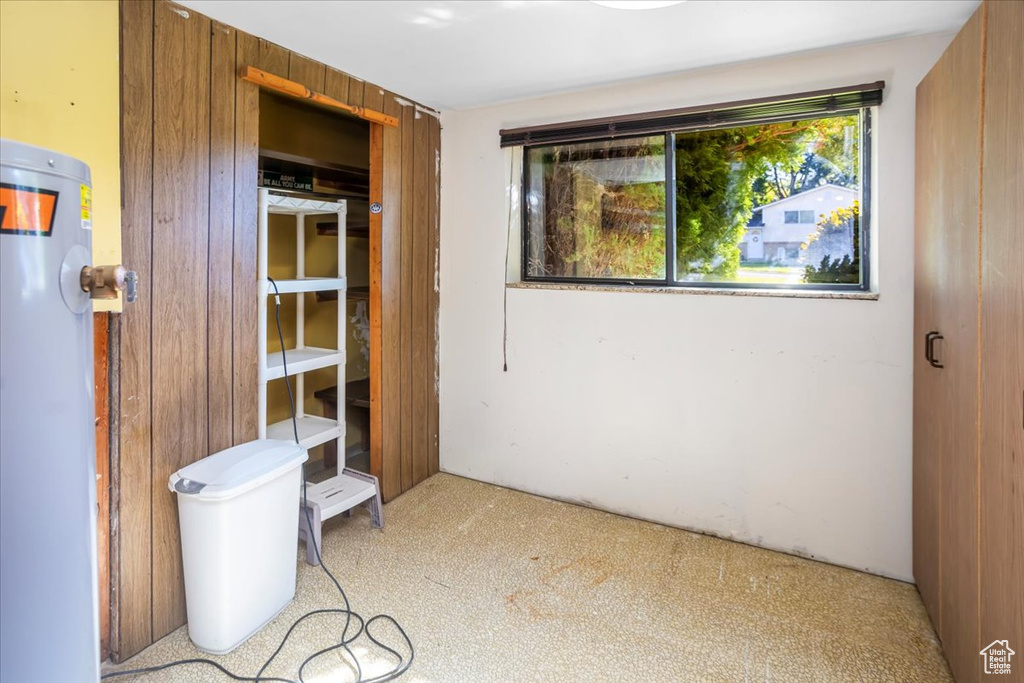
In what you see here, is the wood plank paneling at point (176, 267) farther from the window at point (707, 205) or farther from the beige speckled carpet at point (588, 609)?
the window at point (707, 205)

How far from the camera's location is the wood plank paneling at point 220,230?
77.8 inches

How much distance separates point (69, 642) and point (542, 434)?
226 cm

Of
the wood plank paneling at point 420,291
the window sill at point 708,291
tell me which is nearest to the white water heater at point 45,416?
the wood plank paneling at point 420,291

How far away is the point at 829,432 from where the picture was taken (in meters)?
2.36

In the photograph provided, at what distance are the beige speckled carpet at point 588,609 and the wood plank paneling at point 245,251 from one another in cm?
77

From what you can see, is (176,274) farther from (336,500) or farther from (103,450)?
(336,500)

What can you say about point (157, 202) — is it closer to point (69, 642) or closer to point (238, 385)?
point (238, 385)

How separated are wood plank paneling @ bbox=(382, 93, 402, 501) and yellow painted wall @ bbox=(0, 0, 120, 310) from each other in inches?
50.4

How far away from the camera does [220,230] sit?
2018 millimetres

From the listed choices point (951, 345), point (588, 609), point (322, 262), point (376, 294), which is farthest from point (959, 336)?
point (322, 262)

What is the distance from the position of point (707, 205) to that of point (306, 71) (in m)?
1.92

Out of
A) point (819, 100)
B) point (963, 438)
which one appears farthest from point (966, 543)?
point (819, 100)

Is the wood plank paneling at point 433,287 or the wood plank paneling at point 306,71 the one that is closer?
the wood plank paneling at point 306,71

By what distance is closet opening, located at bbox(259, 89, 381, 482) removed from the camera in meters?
2.88
